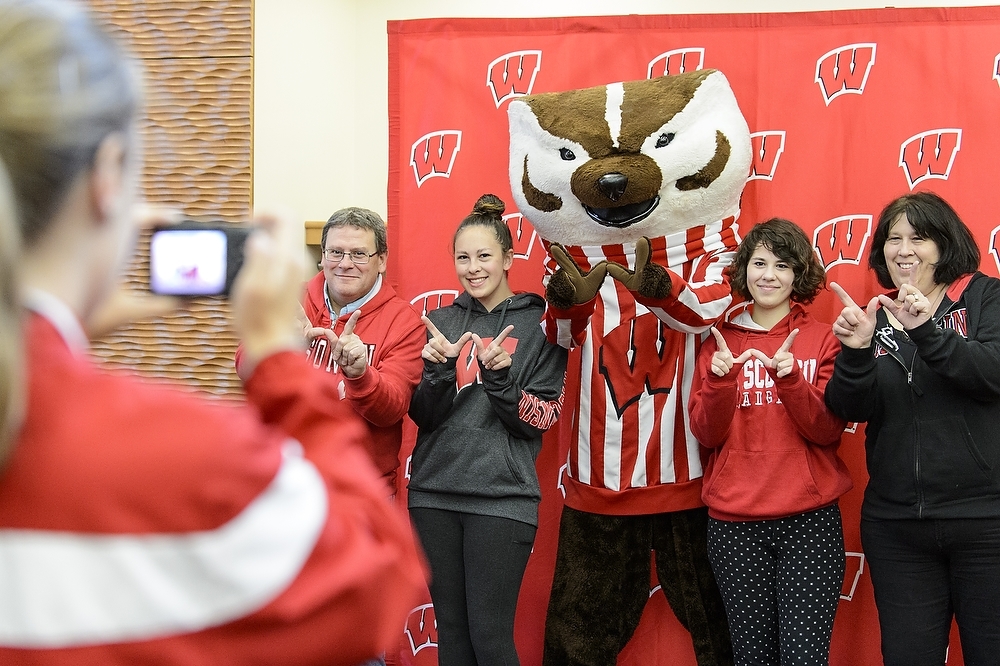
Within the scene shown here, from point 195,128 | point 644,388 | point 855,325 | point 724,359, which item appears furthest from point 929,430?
point 195,128

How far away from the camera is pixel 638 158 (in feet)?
8.36

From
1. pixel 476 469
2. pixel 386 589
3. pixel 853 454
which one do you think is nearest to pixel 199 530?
pixel 386 589

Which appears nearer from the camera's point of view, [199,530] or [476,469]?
[199,530]

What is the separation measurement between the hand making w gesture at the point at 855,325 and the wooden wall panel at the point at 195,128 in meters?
1.81

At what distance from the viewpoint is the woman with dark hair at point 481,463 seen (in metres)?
2.43

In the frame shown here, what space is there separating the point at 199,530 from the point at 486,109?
103 inches

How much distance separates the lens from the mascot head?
8.36ft

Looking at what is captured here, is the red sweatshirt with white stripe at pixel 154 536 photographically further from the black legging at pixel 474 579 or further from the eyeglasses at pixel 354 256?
the eyeglasses at pixel 354 256

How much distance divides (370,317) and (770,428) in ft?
3.70

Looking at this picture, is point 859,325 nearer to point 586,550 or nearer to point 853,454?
point 853,454

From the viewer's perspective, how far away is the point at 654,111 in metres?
2.57

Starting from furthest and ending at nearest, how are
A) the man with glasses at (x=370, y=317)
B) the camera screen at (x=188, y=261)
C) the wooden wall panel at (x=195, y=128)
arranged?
the wooden wall panel at (x=195, y=128) → the man with glasses at (x=370, y=317) → the camera screen at (x=188, y=261)

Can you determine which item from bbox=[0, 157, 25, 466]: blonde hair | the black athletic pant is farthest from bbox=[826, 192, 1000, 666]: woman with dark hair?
bbox=[0, 157, 25, 466]: blonde hair

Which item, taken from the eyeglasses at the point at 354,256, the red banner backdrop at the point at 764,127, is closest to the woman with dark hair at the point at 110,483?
the eyeglasses at the point at 354,256
